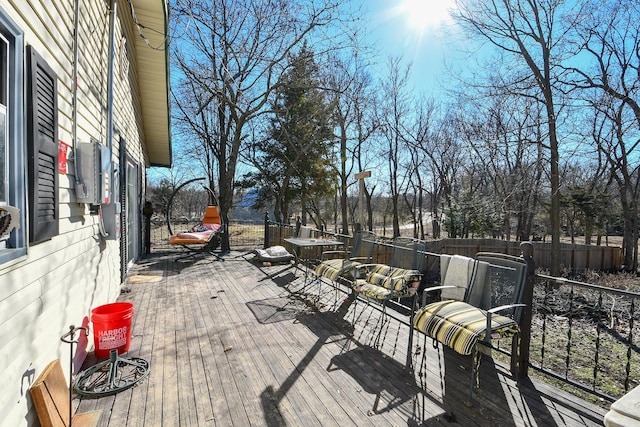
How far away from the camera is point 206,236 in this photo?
24.3 ft

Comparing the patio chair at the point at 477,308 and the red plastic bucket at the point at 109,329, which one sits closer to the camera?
the patio chair at the point at 477,308

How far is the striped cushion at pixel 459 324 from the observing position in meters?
2.31

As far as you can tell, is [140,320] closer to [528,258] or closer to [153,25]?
[528,258]

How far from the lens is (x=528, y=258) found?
264cm

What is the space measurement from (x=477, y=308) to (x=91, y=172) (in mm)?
3426

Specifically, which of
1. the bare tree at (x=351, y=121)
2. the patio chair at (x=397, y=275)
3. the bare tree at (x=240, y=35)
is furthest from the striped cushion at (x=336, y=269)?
the bare tree at (x=351, y=121)

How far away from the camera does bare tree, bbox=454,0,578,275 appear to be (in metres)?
9.31

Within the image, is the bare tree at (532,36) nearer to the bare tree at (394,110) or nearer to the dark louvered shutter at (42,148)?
the bare tree at (394,110)

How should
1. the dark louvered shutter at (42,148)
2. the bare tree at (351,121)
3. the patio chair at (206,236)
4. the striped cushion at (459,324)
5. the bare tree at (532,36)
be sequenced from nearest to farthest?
the dark louvered shutter at (42,148), the striped cushion at (459,324), the patio chair at (206,236), the bare tree at (532,36), the bare tree at (351,121)

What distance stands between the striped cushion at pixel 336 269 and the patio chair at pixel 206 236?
3715 mm

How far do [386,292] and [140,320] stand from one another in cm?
279

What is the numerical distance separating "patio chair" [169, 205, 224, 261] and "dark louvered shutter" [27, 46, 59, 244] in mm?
5088

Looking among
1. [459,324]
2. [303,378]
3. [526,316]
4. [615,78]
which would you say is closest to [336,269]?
[303,378]

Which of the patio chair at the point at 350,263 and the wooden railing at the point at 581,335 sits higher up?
the patio chair at the point at 350,263
